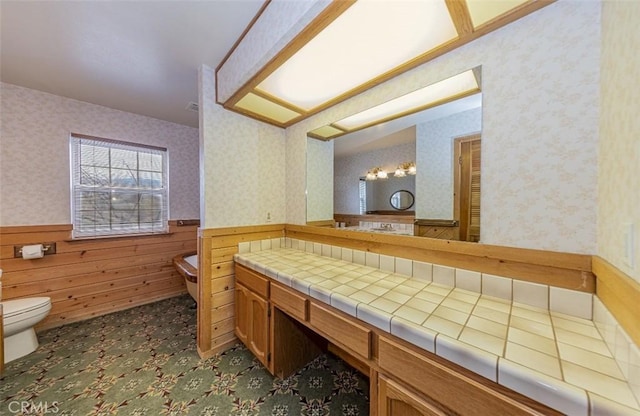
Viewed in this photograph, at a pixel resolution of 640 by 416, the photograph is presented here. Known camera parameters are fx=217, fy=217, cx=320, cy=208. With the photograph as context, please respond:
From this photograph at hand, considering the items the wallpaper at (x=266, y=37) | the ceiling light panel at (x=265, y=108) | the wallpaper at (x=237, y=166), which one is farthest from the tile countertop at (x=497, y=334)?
the ceiling light panel at (x=265, y=108)

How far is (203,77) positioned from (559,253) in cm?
246

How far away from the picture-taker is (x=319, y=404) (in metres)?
1.38

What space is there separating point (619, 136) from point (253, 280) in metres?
1.87

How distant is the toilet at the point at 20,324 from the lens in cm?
172

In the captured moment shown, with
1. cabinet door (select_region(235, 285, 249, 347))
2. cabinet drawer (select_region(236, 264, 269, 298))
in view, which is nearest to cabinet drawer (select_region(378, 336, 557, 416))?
cabinet drawer (select_region(236, 264, 269, 298))

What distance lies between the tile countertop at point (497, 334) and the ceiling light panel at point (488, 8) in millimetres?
1260

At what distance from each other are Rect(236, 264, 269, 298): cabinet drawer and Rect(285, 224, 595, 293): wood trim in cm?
74

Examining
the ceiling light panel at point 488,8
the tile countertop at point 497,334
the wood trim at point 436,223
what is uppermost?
the ceiling light panel at point 488,8

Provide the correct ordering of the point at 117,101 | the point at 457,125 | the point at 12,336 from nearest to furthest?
the point at 457,125 < the point at 12,336 < the point at 117,101

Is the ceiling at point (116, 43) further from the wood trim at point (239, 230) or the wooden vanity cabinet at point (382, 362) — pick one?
the wooden vanity cabinet at point (382, 362)

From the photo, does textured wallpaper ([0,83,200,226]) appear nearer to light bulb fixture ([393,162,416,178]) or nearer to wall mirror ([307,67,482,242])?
wall mirror ([307,67,482,242])

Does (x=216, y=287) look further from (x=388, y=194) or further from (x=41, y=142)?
(x=41, y=142)

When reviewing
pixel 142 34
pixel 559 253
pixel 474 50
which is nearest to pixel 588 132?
pixel 559 253

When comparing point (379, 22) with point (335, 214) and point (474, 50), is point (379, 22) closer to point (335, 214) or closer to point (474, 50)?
point (474, 50)
